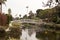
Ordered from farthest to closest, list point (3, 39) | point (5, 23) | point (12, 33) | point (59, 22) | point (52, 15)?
1. point (52, 15)
2. point (59, 22)
3. point (5, 23)
4. point (12, 33)
5. point (3, 39)

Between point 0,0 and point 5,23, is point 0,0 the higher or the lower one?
the higher one

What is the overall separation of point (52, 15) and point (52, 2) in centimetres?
352

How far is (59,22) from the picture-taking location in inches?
1591

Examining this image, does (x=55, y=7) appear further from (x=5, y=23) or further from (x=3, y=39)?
(x=3, y=39)

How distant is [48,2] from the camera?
1646 inches

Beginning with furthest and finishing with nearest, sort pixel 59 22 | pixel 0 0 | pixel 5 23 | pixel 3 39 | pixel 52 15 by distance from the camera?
1. pixel 52 15
2. pixel 59 22
3. pixel 0 0
4. pixel 5 23
5. pixel 3 39

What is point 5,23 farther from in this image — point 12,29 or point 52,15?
point 52,15

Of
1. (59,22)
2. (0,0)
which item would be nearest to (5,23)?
(0,0)

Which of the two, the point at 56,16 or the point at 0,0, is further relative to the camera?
the point at 56,16

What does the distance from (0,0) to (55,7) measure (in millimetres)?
13058

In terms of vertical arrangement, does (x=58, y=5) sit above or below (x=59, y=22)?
above

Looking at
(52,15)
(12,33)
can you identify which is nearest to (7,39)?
(12,33)

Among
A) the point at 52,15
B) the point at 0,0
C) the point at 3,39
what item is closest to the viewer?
the point at 3,39

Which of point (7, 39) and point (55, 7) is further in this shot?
A: point (55, 7)
